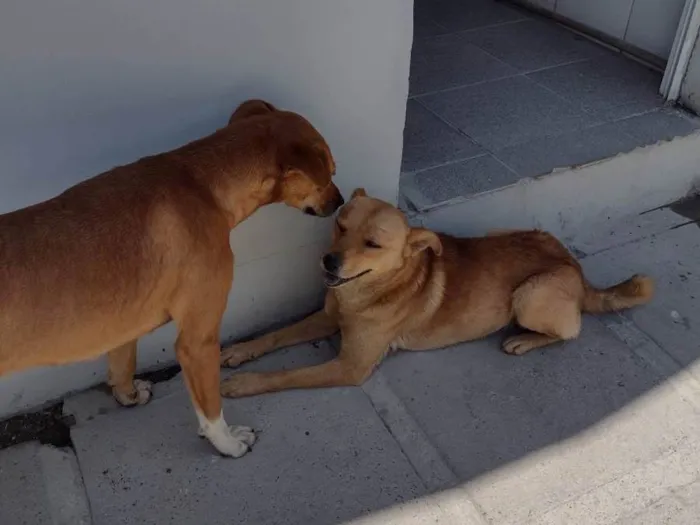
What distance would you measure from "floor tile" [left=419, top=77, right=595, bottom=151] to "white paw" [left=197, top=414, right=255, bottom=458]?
2.01 meters

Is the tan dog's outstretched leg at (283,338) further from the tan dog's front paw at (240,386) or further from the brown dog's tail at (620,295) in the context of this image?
the brown dog's tail at (620,295)

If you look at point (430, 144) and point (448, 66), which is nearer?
point (430, 144)

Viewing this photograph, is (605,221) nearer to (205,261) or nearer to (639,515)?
(639,515)

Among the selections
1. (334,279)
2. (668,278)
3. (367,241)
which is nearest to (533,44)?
(668,278)

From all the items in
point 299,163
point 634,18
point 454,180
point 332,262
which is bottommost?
point 454,180

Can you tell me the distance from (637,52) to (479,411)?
311 centimetres

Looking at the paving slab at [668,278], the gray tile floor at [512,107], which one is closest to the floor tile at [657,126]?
the gray tile floor at [512,107]

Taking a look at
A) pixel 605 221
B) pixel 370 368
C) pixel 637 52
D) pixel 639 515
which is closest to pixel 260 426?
pixel 370 368

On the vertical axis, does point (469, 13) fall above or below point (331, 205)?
below

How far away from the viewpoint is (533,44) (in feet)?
16.3

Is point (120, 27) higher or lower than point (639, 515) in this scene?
higher

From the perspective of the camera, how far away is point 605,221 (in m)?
3.91

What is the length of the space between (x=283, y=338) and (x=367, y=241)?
27.4 inches

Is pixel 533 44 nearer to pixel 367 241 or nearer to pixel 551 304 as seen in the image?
pixel 551 304
